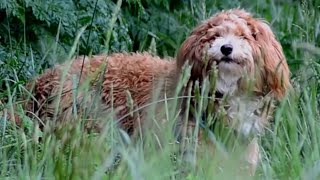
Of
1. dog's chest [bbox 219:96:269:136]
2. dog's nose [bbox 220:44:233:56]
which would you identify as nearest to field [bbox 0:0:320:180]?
dog's chest [bbox 219:96:269:136]

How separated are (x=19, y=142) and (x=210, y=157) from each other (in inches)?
32.1

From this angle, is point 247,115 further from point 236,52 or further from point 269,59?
point 269,59

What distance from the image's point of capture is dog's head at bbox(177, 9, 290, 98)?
19.0ft

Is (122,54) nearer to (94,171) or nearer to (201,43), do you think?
(201,43)

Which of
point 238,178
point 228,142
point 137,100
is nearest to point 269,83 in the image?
point 137,100

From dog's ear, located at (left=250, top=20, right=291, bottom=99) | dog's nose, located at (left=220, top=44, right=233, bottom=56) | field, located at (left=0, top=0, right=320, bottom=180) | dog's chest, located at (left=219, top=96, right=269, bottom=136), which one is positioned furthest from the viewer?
dog's ear, located at (left=250, top=20, right=291, bottom=99)

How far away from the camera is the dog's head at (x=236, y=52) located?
5785 millimetres

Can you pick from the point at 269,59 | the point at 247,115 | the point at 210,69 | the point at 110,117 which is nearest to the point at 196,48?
the point at 210,69

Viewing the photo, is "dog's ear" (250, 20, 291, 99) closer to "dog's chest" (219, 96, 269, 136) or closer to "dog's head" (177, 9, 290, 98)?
"dog's head" (177, 9, 290, 98)

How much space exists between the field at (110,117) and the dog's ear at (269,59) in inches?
Answer: 3.8

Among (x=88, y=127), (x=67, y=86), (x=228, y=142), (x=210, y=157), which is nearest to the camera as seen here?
(x=228, y=142)

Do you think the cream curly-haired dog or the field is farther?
the cream curly-haired dog

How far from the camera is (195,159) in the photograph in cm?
406

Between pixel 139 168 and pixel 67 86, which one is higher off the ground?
pixel 139 168
